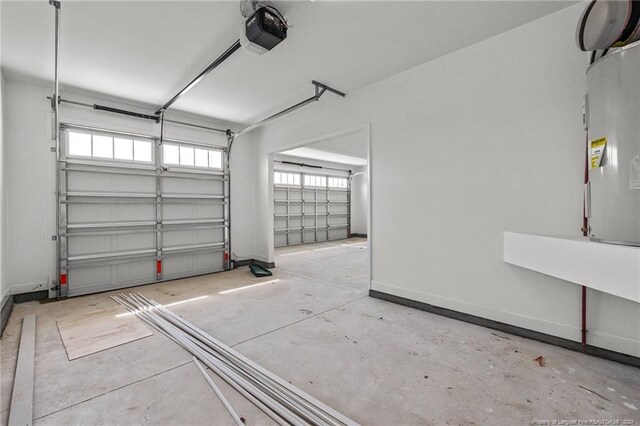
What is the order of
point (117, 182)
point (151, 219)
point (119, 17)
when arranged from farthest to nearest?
1. point (151, 219)
2. point (117, 182)
3. point (119, 17)

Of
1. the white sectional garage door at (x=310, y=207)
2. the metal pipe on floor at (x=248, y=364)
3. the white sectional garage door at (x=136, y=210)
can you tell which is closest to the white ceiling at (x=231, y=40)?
the white sectional garage door at (x=136, y=210)

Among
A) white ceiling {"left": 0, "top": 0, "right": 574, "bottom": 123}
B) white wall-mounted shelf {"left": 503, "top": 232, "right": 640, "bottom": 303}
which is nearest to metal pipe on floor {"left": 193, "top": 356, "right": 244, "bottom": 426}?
white wall-mounted shelf {"left": 503, "top": 232, "right": 640, "bottom": 303}

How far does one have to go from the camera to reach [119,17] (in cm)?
253

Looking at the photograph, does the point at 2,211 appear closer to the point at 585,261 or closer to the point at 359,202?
the point at 585,261

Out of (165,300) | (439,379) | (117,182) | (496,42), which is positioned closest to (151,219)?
(117,182)

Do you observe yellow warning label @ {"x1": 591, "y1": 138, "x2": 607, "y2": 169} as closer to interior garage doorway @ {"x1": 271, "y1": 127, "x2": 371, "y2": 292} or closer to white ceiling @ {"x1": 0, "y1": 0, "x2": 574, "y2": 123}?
white ceiling @ {"x1": 0, "y1": 0, "x2": 574, "y2": 123}

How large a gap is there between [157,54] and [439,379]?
4199mm

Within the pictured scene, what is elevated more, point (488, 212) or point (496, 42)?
point (496, 42)

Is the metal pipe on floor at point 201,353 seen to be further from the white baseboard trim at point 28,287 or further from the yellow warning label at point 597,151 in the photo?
the yellow warning label at point 597,151

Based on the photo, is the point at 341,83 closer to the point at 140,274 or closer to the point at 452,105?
the point at 452,105

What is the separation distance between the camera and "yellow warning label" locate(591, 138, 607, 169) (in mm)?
1849

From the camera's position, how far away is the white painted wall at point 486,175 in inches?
95.7

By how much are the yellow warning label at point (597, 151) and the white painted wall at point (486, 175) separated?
0.54 metres

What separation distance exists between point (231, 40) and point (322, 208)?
7.80 metres
